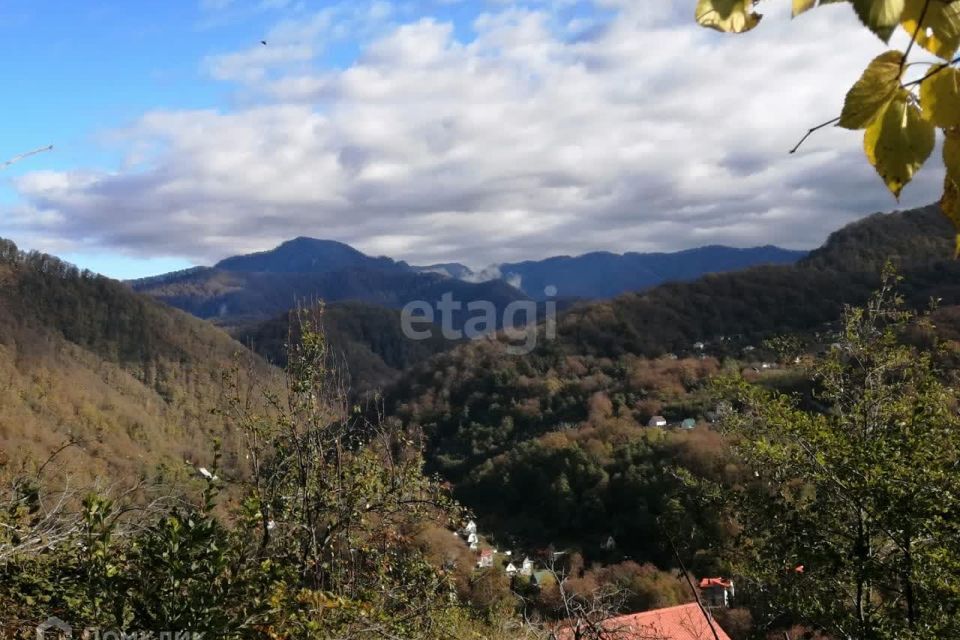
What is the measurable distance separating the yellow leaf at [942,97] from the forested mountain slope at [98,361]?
193 feet

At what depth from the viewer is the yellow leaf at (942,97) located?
61cm

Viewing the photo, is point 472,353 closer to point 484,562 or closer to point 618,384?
point 618,384

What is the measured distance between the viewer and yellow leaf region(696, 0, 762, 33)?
62cm

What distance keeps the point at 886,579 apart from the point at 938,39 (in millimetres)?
5156

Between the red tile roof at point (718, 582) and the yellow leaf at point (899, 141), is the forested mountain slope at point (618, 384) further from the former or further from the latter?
the yellow leaf at point (899, 141)

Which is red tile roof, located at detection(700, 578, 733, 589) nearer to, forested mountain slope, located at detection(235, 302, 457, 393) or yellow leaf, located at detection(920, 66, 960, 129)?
yellow leaf, located at detection(920, 66, 960, 129)

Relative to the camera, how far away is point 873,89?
1.97 feet

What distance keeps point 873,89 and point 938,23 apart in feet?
0.22

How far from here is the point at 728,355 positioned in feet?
204

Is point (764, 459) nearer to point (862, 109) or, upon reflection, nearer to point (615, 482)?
point (862, 109)

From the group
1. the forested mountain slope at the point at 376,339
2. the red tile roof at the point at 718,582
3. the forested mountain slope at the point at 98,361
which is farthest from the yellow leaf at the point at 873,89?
the forested mountain slope at the point at 376,339

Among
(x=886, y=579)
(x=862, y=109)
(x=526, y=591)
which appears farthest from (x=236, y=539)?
(x=526, y=591)

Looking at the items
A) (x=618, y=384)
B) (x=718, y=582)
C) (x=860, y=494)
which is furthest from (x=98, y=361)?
(x=860, y=494)

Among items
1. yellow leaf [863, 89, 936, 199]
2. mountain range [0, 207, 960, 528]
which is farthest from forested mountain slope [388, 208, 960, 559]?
yellow leaf [863, 89, 936, 199]
